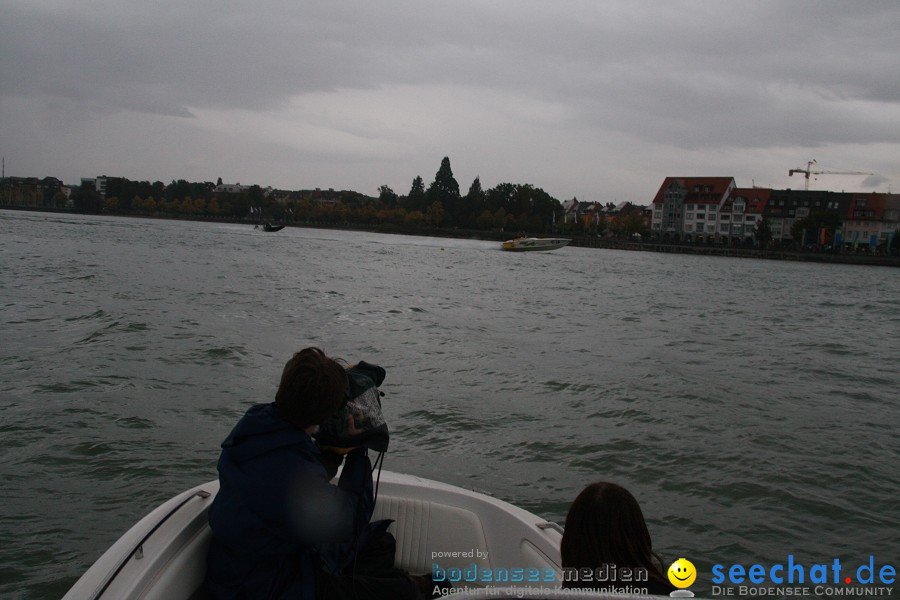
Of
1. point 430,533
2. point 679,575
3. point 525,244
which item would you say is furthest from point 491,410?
point 525,244

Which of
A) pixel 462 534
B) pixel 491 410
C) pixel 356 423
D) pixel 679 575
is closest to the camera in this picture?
pixel 679 575

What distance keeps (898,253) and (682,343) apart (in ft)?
358

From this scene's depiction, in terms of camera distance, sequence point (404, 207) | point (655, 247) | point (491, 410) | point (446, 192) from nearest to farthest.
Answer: point (491, 410) → point (655, 247) → point (446, 192) → point (404, 207)

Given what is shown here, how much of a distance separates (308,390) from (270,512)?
483 millimetres

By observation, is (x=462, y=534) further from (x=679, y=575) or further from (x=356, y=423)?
(x=679, y=575)

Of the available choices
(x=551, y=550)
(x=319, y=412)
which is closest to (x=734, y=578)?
(x=551, y=550)

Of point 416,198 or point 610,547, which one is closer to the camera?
point 610,547

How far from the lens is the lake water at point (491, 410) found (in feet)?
21.7

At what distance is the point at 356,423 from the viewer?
2926 mm

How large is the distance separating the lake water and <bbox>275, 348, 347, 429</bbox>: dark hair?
338cm

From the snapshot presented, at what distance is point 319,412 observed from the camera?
267cm

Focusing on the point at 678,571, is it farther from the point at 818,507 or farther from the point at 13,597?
the point at 818,507

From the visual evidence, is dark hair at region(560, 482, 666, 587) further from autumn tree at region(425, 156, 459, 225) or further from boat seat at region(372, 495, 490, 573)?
autumn tree at region(425, 156, 459, 225)

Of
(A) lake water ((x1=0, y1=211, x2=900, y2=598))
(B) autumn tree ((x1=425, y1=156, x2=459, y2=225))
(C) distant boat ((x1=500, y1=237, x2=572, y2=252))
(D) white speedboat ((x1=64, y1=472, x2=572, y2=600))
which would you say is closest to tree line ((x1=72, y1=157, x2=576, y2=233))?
(B) autumn tree ((x1=425, y1=156, x2=459, y2=225))
